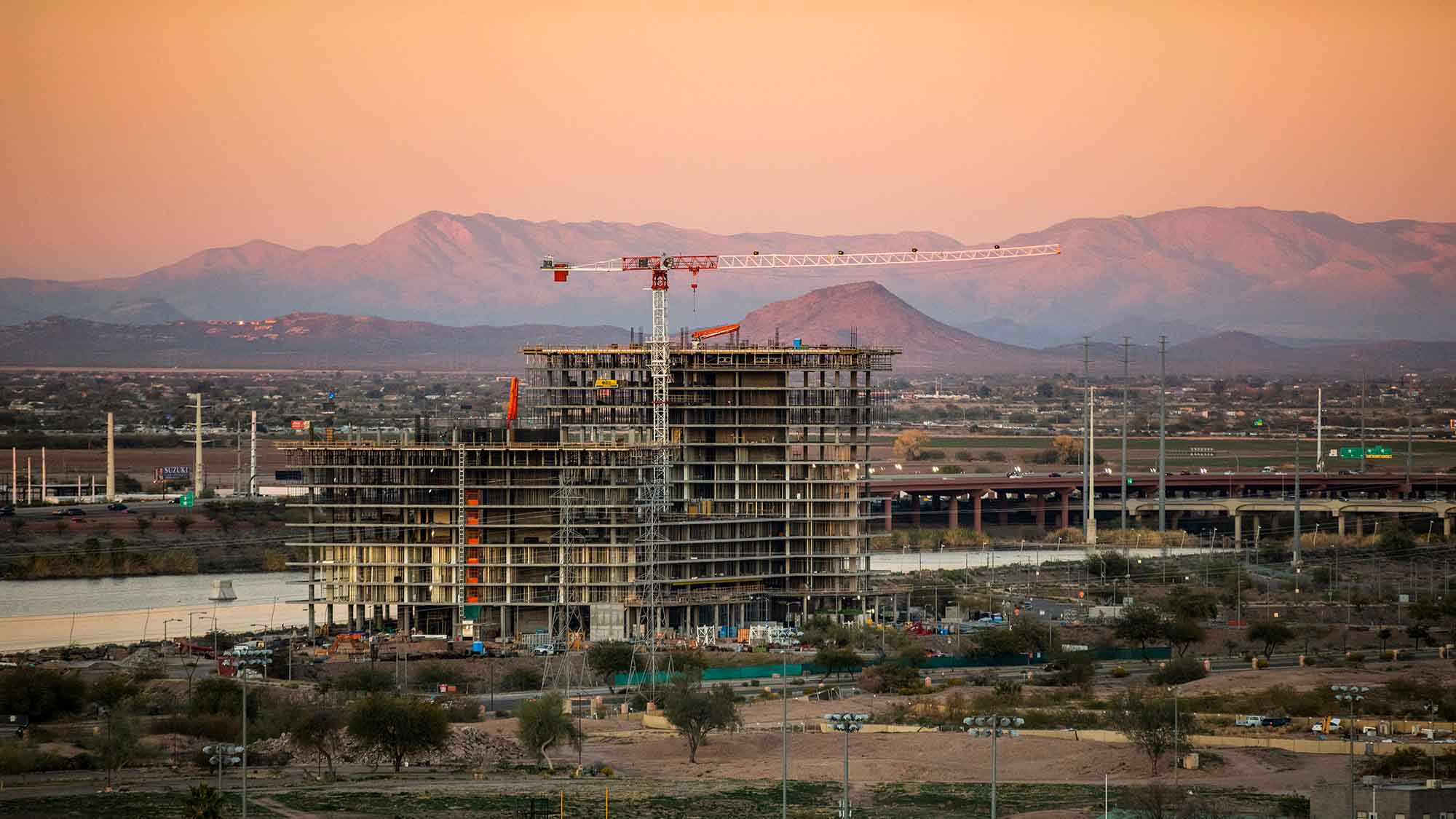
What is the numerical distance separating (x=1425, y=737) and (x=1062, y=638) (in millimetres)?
33230

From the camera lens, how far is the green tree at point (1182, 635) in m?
113

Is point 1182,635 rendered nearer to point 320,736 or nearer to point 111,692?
point 320,736

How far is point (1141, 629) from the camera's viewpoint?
113 metres

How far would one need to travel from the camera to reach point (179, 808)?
69.6 metres

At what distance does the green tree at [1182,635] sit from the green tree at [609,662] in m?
29.1

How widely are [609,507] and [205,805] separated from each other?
48.4 meters

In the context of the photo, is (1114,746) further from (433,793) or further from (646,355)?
(646,355)

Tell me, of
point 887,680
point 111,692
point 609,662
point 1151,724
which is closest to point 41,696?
point 111,692

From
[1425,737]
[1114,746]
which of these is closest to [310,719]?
[1114,746]

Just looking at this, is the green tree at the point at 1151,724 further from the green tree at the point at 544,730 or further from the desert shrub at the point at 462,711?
the desert shrub at the point at 462,711

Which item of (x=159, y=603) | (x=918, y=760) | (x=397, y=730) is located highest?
(x=397, y=730)

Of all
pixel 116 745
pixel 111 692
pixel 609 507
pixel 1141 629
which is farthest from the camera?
pixel 1141 629

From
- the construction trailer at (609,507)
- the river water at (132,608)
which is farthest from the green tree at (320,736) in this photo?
the river water at (132,608)

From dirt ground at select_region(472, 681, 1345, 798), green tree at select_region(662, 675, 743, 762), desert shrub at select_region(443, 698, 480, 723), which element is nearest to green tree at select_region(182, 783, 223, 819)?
dirt ground at select_region(472, 681, 1345, 798)
